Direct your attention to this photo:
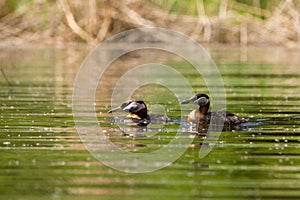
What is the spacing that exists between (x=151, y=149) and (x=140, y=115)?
9.95ft

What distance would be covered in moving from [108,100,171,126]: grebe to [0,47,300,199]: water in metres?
0.31

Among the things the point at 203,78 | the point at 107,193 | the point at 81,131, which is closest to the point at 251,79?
the point at 203,78

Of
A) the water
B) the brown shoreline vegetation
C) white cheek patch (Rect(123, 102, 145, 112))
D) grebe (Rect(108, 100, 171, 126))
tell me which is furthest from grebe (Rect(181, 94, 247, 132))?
the brown shoreline vegetation

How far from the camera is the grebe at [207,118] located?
1042cm

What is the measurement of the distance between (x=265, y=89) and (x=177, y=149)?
23.7 feet

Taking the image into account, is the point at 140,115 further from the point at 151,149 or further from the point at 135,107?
the point at 151,149

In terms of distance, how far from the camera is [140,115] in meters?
11.6

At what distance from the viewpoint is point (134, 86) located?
641 inches

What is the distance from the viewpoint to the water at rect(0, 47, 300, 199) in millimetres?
6668

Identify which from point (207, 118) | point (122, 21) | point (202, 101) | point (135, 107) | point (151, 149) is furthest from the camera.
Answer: point (122, 21)

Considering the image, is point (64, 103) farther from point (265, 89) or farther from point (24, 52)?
point (24, 52)

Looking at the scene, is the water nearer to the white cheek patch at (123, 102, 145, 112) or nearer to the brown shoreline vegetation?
the white cheek patch at (123, 102, 145, 112)

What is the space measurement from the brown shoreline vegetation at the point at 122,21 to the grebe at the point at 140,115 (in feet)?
48.5

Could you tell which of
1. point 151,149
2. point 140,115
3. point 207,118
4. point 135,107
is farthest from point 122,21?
point 151,149
